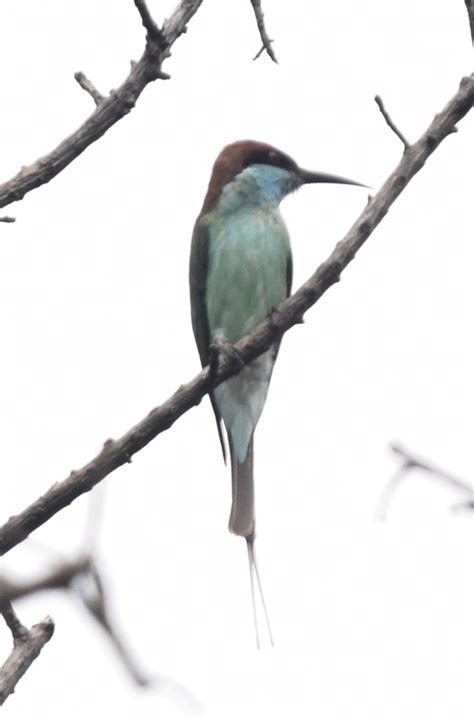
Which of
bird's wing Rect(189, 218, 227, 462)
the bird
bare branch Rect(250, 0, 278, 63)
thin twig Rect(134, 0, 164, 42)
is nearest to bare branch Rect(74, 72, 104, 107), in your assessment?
thin twig Rect(134, 0, 164, 42)

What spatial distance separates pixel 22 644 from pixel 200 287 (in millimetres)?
3350

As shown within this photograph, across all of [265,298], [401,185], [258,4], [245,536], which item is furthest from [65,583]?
[265,298]

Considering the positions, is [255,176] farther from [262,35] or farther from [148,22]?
[148,22]

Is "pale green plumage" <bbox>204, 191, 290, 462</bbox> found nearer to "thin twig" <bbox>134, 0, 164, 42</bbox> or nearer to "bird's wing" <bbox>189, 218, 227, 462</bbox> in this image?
"bird's wing" <bbox>189, 218, 227, 462</bbox>

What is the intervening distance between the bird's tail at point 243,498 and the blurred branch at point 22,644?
2.05 meters

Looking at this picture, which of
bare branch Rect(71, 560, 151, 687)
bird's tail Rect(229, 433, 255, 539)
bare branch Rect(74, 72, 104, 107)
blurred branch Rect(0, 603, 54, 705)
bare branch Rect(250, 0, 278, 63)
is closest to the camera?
bare branch Rect(71, 560, 151, 687)

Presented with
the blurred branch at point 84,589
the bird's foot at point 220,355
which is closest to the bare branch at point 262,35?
the bird's foot at point 220,355

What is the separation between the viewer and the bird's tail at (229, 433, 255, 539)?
4.30m

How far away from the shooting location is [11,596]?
0.93m

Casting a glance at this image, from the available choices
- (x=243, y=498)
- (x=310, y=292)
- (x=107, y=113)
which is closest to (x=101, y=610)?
(x=107, y=113)

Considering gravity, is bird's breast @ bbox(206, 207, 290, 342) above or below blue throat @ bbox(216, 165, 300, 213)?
below

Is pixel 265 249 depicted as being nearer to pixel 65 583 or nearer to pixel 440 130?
pixel 440 130

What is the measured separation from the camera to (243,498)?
15.6ft

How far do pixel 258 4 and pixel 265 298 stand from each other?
6.62 feet
